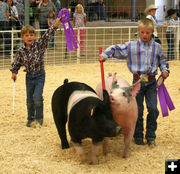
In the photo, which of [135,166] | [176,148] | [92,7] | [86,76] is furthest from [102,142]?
[92,7]

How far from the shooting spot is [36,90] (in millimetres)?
4727

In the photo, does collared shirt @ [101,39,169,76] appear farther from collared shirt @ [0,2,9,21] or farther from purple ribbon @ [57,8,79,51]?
collared shirt @ [0,2,9,21]

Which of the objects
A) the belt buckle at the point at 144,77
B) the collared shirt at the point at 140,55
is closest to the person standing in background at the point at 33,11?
the collared shirt at the point at 140,55

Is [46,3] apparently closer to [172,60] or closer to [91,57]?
[91,57]

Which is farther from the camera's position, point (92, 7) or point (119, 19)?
point (119, 19)

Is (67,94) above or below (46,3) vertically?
below

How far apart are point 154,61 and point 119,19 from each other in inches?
394

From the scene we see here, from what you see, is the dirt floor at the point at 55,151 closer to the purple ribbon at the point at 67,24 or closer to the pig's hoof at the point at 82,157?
the pig's hoof at the point at 82,157

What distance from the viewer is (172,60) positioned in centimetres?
988

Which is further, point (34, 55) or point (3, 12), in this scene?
point (3, 12)

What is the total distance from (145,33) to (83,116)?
111 cm

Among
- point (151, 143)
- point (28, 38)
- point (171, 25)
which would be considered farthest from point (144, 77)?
point (171, 25)

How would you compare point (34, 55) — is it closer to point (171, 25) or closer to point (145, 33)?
point (145, 33)

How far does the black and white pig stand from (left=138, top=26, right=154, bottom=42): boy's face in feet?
2.53
